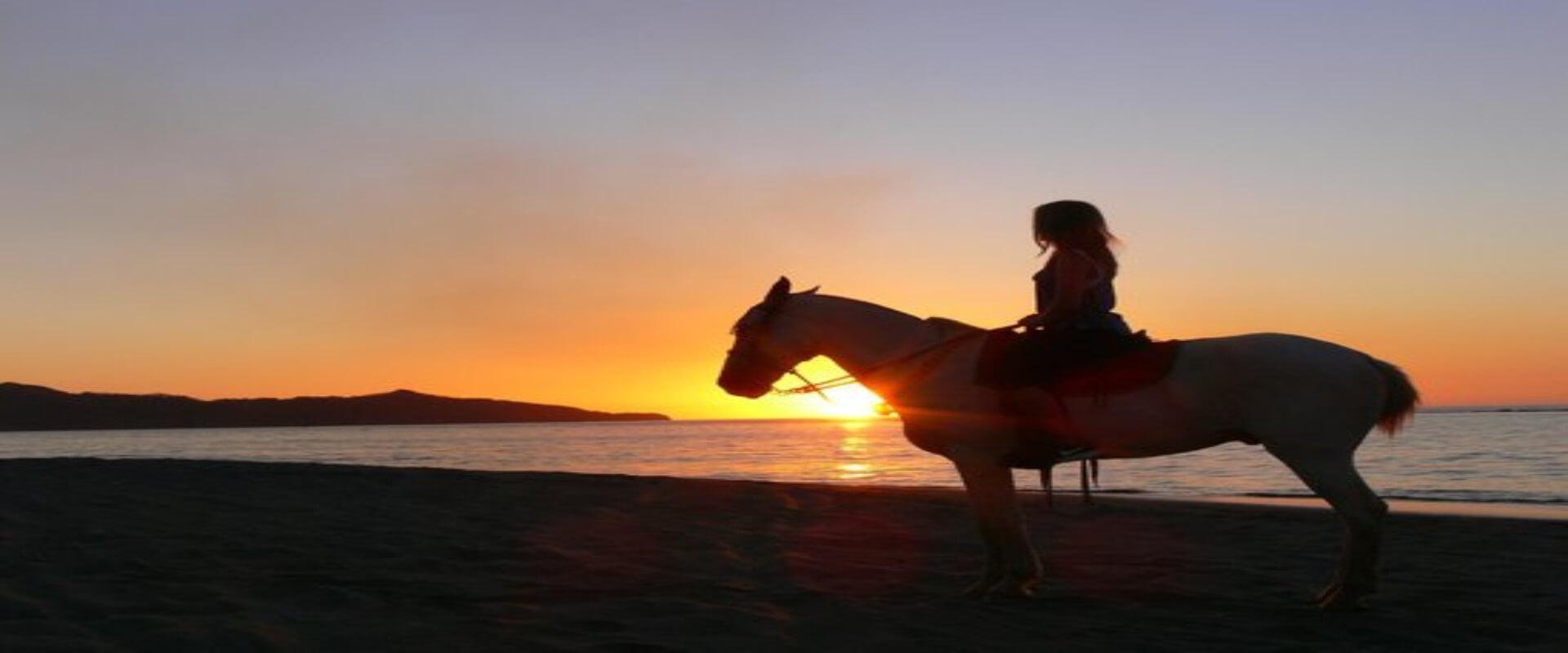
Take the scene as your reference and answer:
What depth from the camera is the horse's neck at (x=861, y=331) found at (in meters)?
7.38

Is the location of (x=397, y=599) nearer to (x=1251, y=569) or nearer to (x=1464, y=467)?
(x=1251, y=569)

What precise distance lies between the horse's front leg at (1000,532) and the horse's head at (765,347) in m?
1.26

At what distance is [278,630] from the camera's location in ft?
18.6

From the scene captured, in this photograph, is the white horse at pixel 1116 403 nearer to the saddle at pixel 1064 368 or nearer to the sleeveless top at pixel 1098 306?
the saddle at pixel 1064 368

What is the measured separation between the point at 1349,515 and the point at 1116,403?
1433mm

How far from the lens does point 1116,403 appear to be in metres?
6.70

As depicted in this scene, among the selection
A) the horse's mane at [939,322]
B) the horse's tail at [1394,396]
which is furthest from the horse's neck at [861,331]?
the horse's tail at [1394,396]

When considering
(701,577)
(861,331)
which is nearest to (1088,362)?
(861,331)

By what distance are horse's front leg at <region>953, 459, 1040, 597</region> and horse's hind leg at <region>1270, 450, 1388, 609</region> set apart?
1.58m

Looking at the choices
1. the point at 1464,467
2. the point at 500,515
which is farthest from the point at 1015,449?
the point at 1464,467

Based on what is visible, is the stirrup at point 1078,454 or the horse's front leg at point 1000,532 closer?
the stirrup at point 1078,454

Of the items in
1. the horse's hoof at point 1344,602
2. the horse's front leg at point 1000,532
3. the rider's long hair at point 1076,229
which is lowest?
the horse's hoof at point 1344,602

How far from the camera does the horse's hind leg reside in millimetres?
6496

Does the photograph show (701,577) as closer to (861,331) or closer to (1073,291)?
(861,331)
